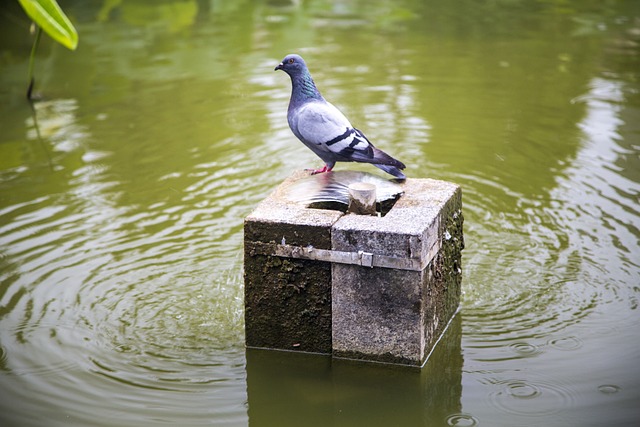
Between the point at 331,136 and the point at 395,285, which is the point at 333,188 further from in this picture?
the point at 395,285

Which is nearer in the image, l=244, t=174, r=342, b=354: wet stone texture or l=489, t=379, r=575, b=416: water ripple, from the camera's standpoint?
l=489, t=379, r=575, b=416: water ripple

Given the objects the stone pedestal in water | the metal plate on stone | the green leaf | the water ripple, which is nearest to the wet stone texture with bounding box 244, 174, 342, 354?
the stone pedestal in water

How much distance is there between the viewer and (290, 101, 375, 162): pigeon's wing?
14.8ft

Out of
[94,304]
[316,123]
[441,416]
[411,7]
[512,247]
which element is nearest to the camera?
[441,416]

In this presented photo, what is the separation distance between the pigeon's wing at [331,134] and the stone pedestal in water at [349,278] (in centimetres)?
30

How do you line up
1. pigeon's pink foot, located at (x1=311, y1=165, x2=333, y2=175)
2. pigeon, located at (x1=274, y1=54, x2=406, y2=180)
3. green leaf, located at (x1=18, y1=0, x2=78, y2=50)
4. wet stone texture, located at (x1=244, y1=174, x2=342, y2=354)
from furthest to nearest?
green leaf, located at (x1=18, y1=0, x2=78, y2=50)
pigeon's pink foot, located at (x1=311, y1=165, x2=333, y2=175)
pigeon, located at (x1=274, y1=54, x2=406, y2=180)
wet stone texture, located at (x1=244, y1=174, x2=342, y2=354)

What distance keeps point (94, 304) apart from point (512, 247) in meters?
2.41

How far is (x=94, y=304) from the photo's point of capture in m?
5.09

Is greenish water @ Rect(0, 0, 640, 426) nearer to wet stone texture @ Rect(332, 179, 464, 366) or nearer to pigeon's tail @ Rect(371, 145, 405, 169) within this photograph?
wet stone texture @ Rect(332, 179, 464, 366)

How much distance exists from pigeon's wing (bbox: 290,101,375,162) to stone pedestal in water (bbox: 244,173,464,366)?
297 millimetres

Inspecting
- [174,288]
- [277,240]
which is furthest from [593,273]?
[174,288]

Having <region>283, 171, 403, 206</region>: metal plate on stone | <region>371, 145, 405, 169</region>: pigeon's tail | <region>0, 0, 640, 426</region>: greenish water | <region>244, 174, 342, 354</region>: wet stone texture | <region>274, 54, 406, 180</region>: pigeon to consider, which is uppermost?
<region>274, 54, 406, 180</region>: pigeon

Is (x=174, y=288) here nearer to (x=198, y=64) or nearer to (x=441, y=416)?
(x=441, y=416)

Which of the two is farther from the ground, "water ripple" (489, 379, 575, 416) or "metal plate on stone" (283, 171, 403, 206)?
"metal plate on stone" (283, 171, 403, 206)
